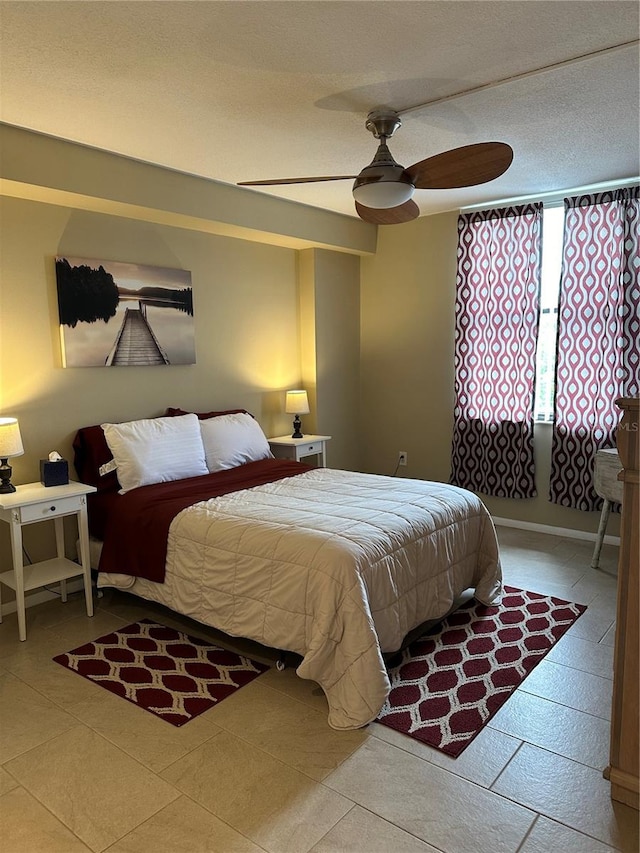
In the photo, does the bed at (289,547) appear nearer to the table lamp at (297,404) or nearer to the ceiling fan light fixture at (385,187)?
the table lamp at (297,404)

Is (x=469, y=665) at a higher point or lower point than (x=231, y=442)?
lower

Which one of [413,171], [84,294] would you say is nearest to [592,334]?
[413,171]

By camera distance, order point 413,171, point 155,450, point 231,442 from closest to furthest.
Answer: point 413,171, point 155,450, point 231,442

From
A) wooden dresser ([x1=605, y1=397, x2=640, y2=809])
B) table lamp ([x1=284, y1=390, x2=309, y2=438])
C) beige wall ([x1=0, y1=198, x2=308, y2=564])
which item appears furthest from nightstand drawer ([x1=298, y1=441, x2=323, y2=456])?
wooden dresser ([x1=605, y1=397, x2=640, y2=809])

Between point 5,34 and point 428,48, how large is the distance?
1.54m

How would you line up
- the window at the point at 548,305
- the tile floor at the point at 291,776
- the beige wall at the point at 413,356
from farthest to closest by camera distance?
1. the beige wall at the point at 413,356
2. the window at the point at 548,305
3. the tile floor at the point at 291,776

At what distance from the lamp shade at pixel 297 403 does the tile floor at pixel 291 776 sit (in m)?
2.61

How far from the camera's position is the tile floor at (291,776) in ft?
6.12

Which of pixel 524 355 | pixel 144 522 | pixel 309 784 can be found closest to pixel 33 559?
pixel 144 522

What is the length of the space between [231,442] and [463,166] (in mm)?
2369

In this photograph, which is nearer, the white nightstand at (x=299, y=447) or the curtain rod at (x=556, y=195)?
the curtain rod at (x=556, y=195)

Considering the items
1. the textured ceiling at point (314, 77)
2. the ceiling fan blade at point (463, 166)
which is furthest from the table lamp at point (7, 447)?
the ceiling fan blade at point (463, 166)

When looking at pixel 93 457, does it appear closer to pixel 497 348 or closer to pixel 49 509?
pixel 49 509

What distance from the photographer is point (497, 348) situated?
16.0 ft
